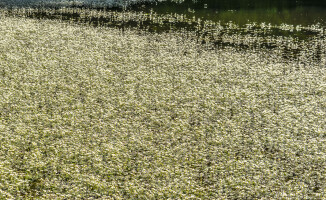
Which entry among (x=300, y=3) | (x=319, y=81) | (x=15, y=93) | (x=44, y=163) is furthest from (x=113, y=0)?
(x=44, y=163)

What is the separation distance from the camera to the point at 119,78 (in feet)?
52.6

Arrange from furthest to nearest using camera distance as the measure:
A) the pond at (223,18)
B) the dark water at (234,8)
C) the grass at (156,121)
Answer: the dark water at (234,8) < the pond at (223,18) < the grass at (156,121)

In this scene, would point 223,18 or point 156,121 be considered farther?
point 223,18

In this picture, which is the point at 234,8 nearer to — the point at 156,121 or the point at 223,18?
the point at 223,18

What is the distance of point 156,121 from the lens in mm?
13078

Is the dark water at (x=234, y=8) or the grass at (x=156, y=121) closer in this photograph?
the grass at (x=156, y=121)

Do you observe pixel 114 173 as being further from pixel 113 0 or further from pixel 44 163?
pixel 113 0

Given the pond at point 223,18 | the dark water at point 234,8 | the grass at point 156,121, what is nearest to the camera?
the grass at point 156,121

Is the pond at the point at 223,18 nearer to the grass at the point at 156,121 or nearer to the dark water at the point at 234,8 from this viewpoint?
the dark water at the point at 234,8

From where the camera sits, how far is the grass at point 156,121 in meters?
10.1

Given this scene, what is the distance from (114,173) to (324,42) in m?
15.0

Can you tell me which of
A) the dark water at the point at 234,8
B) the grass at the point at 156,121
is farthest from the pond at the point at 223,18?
the grass at the point at 156,121

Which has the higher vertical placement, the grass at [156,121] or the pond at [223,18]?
the pond at [223,18]

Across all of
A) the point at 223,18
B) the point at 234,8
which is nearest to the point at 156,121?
the point at 223,18
